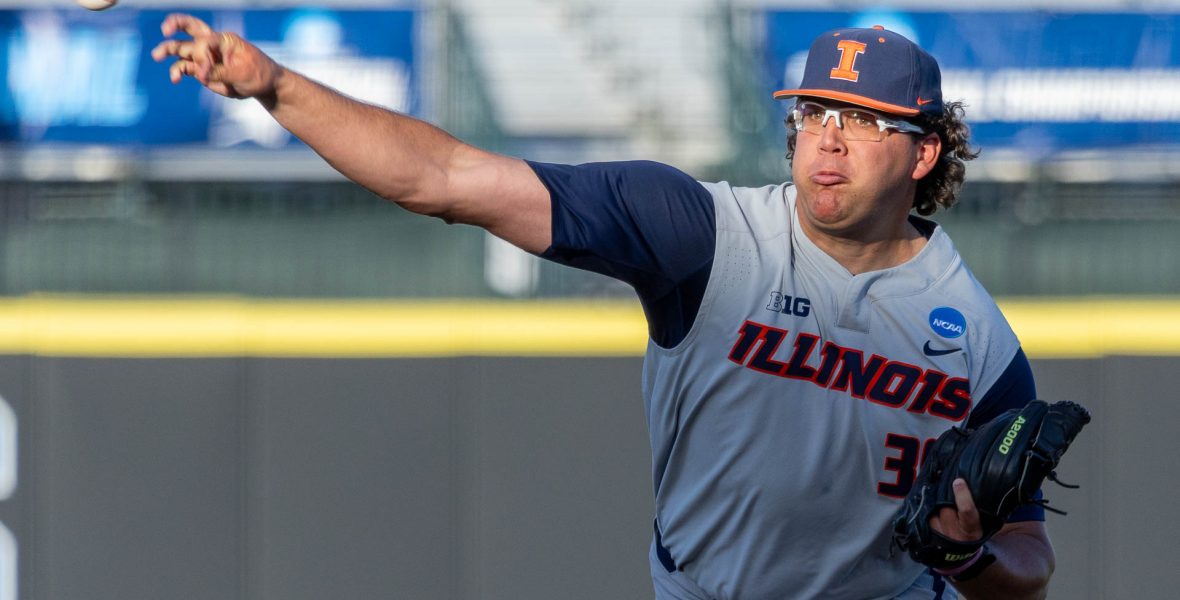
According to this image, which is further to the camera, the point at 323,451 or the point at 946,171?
the point at 323,451

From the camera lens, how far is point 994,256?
5.32 m

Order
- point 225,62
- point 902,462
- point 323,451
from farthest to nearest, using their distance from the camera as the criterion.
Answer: point 323,451
point 902,462
point 225,62

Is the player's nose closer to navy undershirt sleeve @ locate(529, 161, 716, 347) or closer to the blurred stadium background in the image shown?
navy undershirt sleeve @ locate(529, 161, 716, 347)

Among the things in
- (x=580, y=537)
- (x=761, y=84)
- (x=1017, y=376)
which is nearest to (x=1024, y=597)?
(x=1017, y=376)

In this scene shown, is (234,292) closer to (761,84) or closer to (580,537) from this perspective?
(580,537)

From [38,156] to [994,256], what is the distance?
389 cm

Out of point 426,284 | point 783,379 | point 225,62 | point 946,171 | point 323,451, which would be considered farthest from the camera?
point 426,284

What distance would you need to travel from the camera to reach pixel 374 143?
6.77 feet

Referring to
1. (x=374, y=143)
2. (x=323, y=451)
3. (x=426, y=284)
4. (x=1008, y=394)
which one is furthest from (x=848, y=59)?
(x=323, y=451)

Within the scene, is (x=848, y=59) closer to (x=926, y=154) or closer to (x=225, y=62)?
(x=926, y=154)

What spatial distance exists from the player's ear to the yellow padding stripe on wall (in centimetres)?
247

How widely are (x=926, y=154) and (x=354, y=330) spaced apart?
9.66 ft

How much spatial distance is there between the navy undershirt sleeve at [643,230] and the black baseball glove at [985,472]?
0.55 m

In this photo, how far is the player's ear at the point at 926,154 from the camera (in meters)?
2.69
